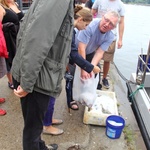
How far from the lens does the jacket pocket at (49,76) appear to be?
1360 millimetres

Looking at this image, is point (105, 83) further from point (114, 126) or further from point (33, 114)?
point (33, 114)

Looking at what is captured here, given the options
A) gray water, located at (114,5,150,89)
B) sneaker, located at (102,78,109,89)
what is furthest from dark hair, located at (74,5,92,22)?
gray water, located at (114,5,150,89)

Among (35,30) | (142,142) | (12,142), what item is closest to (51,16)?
(35,30)

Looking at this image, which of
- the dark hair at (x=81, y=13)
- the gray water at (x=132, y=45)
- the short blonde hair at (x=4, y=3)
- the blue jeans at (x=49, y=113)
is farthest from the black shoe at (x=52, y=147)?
the gray water at (x=132, y=45)

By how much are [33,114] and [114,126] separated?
1.18 metres

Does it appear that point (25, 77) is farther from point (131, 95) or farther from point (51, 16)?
point (131, 95)

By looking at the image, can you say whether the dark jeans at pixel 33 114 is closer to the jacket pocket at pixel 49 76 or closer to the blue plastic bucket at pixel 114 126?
the jacket pocket at pixel 49 76

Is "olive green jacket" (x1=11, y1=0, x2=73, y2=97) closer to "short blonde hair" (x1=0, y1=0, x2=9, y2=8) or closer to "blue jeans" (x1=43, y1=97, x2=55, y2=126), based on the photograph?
"blue jeans" (x1=43, y1=97, x2=55, y2=126)

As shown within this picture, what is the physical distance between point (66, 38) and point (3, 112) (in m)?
1.73

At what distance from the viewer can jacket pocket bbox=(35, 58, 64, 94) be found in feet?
4.46

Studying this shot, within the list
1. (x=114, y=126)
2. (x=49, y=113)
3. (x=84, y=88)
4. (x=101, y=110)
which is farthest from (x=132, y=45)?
(x=49, y=113)

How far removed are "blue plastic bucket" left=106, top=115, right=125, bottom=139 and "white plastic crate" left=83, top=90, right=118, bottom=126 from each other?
0.10 metres

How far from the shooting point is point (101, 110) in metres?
2.84

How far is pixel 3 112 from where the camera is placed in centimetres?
269
